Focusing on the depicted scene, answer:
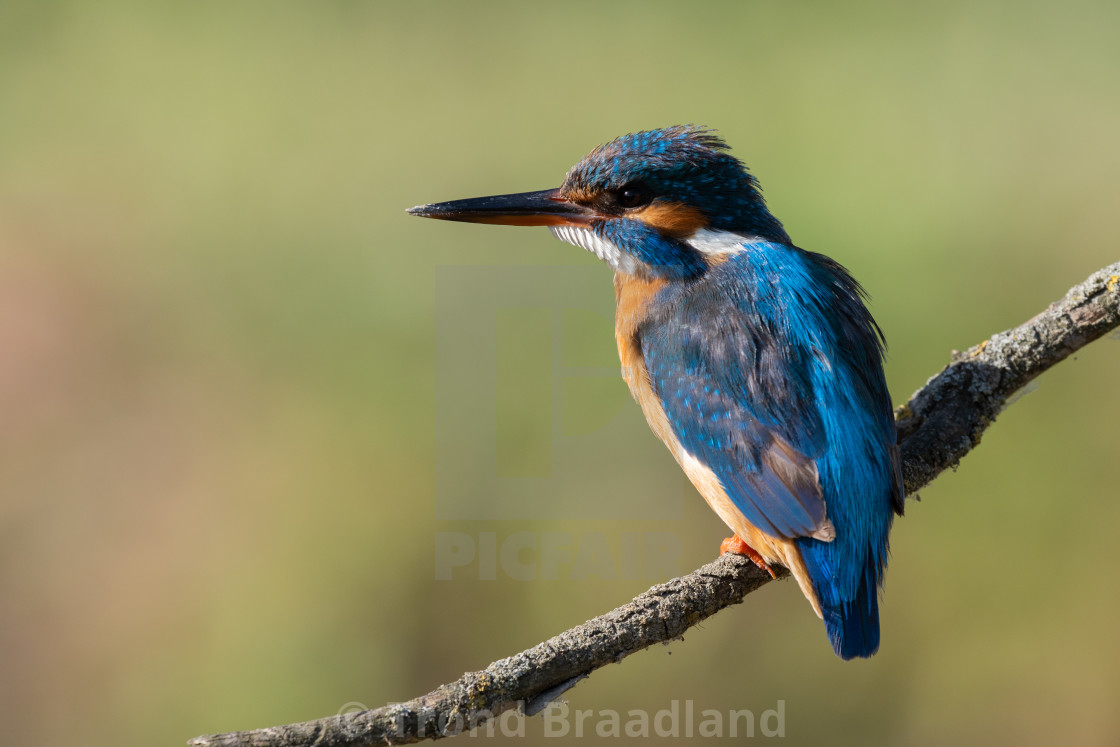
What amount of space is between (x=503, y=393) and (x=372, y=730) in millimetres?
1700

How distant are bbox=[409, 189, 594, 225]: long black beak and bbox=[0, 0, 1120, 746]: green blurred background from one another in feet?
2.59

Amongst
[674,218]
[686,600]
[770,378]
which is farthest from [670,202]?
[686,600]

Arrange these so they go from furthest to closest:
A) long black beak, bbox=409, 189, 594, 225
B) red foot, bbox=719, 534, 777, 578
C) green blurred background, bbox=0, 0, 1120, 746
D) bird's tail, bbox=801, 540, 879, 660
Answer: green blurred background, bbox=0, 0, 1120, 746 → long black beak, bbox=409, 189, 594, 225 → red foot, bbox=719, 534, 777, 578 → bird's tail, bbox=801, 540, 879, 660

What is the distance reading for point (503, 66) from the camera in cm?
375

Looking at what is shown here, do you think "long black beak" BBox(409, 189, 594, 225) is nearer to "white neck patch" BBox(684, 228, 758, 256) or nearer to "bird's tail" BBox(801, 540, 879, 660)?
"white neck patch" BBox(684, 228, 758, 256)

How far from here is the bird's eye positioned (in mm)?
2145

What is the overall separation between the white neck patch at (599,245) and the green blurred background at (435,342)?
744 millimetres

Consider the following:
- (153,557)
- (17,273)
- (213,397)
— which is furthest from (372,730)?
(17,273)

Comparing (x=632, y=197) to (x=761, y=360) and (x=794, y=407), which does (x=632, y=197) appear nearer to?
(x=761, y=360)

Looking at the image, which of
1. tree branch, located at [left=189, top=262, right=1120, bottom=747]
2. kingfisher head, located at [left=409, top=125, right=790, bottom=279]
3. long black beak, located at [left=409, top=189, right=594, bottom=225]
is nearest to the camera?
tree branch, located at [left=189, top=262, right=1120, bottom=747]

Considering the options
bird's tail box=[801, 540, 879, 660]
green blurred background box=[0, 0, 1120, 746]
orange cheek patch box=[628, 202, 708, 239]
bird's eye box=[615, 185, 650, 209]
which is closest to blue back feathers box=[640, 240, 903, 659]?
bird's tail box=[801, 540, 879, 660]

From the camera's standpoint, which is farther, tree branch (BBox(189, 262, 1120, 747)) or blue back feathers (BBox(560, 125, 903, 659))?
blue back feathers (BBox(560, 125, 903, 659))

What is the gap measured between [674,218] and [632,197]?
110mm

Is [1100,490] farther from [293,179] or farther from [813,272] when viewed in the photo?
[293,179]
